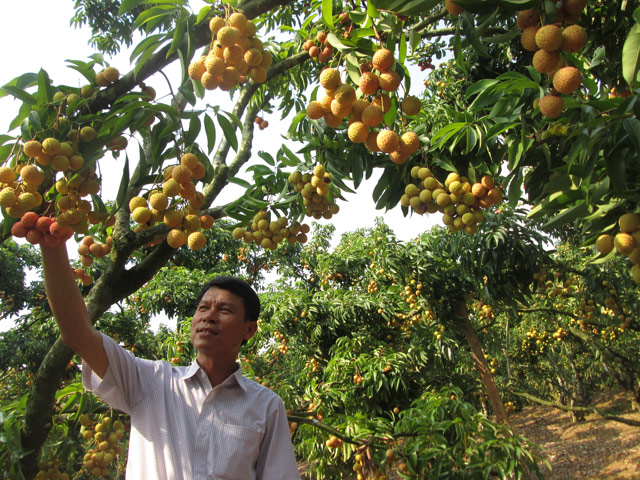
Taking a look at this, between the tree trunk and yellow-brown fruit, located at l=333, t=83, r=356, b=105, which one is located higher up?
yellow-brown fruit, located at l=333, t=83, r=356, b=105

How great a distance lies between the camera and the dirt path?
7.83 m

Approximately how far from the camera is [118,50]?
247 inches

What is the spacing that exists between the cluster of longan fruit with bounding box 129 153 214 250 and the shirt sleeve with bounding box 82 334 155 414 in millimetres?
433

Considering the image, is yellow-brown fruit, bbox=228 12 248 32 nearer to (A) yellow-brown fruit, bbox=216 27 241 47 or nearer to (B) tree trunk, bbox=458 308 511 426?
(A) yellow-brown fruit, bbox=216 27 241 47

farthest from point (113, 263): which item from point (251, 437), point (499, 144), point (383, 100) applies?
point (499, 144)

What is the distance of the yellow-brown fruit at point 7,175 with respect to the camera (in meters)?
0.97

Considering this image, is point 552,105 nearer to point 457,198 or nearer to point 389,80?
point 389,80

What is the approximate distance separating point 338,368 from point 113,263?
3425mm

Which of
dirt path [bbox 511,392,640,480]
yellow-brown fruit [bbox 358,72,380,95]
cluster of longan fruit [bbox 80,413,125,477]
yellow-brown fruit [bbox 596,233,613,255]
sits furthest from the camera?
dirt path [bbox 511,392,640,480]

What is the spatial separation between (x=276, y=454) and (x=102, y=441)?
126 centimetres

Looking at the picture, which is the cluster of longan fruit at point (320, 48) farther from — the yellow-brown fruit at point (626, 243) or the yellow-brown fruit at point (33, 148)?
the yellow-brown fruit at point (626, 243)

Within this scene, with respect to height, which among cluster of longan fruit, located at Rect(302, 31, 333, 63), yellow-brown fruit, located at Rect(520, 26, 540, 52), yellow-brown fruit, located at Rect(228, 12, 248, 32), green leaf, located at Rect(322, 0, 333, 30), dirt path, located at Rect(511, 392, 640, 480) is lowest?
dirt path, located at Rect(511, 392, 640, 480)

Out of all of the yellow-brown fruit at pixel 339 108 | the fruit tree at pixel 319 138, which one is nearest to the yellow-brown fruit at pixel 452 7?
the fruit tree at pixel 319 138

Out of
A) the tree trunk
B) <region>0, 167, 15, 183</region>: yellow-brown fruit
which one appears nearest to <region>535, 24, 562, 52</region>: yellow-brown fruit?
<region>0, 167, 15, 183</region>: yellow-brown fruit
